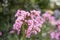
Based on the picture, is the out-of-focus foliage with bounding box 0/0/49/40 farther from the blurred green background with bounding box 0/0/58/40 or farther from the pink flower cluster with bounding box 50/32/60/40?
the pink flower cluster with bounding box 50/32/60/40

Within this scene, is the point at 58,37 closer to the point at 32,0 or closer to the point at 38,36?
the point at 38,36

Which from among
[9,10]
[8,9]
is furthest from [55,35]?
[9,10]

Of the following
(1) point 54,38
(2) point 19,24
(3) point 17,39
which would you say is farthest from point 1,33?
(2) point 19,24

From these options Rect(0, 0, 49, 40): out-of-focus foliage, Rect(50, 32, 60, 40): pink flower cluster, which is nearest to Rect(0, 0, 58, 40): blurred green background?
Rect(0, 0, 49, 40): out-of-focus foliage

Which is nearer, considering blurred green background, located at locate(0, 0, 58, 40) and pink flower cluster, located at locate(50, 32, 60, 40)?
pink flower cluster, located at locate(50, 32, 60, 40)

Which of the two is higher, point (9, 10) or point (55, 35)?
point (55, 35)

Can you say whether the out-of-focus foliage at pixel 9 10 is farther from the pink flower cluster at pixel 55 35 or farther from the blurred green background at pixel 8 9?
the pink flower cluster at pixel 55 35

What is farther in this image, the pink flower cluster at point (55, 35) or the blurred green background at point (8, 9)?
the blurred green background at point (8, 9)

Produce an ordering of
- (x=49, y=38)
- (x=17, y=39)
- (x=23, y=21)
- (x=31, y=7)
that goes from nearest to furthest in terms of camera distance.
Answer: (x=23, y=21) < (x=17, y=39) < (x=49, y=38) < (x=31, y=7)

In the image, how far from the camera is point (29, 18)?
10.2 feet

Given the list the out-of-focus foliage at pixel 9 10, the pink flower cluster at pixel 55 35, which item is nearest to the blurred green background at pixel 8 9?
the out-of-focus foliage at pixel 9 10

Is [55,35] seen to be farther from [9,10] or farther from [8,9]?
[9,10]

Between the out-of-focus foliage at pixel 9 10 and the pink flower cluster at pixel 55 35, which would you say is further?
the out-of-focus foliage at pixel 9 10

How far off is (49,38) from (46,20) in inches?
27.7
